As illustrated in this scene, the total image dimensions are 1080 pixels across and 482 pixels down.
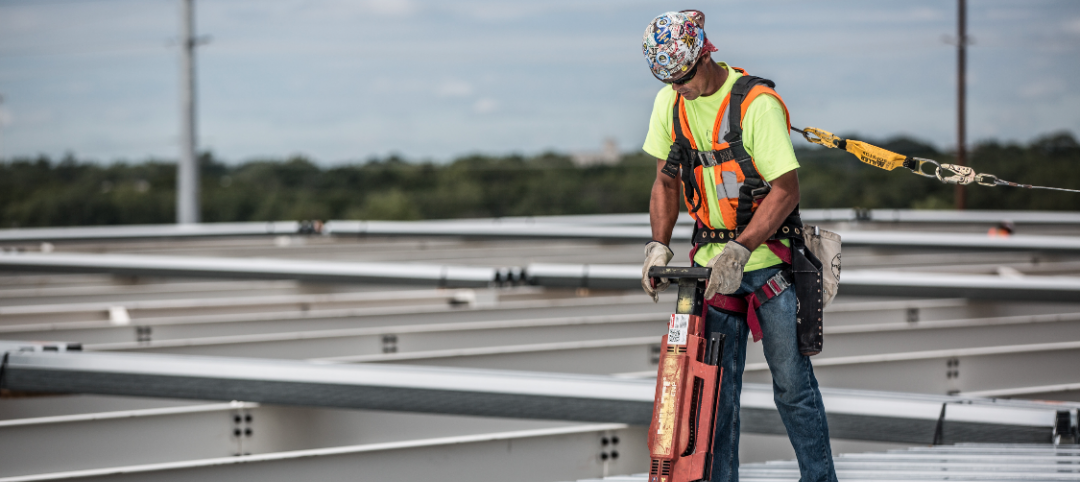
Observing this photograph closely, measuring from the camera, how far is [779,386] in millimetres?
2514

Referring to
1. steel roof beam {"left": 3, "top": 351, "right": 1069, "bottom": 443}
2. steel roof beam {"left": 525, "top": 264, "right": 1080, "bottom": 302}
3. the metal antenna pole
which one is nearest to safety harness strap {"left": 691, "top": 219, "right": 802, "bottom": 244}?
steel roof beam {"left": 3, "top": 351, "right": 1069, "bottom": 443}

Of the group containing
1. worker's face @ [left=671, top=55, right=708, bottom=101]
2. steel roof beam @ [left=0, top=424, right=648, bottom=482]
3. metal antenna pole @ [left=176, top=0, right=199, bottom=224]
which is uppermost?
metal antenna pole @ [left=176, top=0, right=199, bottom=224]

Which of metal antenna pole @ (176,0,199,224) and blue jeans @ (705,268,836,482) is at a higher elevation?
metal antenna pole @ (176,0,199,224)

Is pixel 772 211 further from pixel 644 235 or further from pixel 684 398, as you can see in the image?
pixel 644 235

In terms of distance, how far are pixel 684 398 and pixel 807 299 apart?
0.47 metres

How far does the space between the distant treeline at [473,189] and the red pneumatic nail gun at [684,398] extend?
16.8 meters

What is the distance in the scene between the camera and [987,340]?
637 centimetres

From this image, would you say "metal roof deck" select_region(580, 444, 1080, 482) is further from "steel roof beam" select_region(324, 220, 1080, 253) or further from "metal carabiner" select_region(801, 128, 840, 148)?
"steel roof beam" select_region(324, 220, 1080, 253)

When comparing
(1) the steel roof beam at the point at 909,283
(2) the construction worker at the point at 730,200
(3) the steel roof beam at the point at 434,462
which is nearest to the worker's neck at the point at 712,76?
(2) the construction worker at the point at 730,200

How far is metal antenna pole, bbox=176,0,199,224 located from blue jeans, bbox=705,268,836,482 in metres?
10.1

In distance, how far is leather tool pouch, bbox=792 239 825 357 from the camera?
242 cm

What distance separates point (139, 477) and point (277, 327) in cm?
291

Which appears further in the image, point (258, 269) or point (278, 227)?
point (278, 227)

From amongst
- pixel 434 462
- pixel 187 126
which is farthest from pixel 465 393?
pixel 187 126
